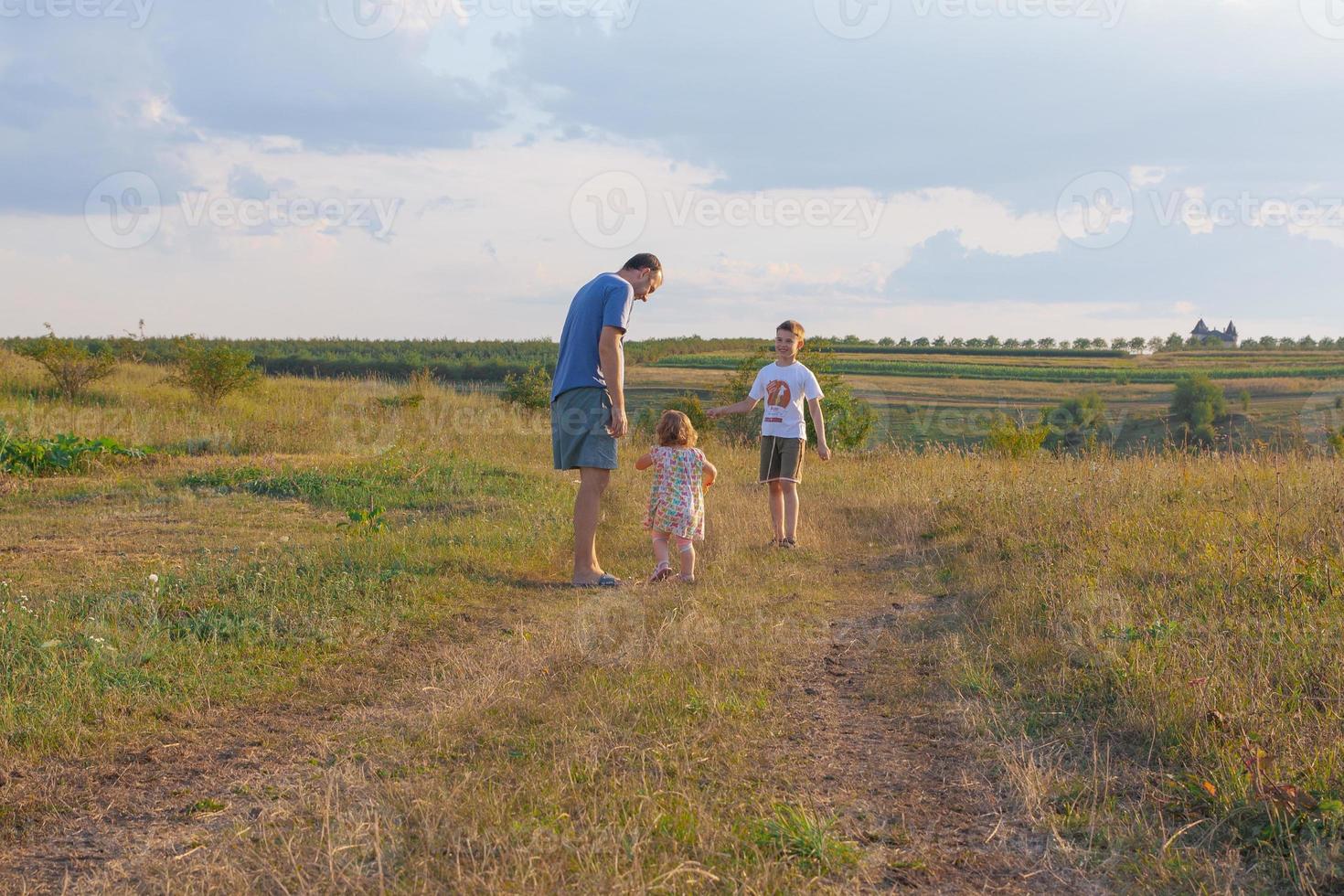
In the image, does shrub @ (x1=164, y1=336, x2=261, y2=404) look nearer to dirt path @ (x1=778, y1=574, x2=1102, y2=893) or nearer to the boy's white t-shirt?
the boy's white t-shirt

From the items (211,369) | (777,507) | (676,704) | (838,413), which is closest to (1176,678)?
(676,704)

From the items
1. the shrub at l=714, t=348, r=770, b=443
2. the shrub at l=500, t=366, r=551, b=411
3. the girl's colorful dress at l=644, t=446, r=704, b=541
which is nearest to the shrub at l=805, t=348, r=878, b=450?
the shrub at l=714, t=348, r=770, b=443

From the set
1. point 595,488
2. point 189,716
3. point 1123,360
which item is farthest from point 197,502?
point 1123,360

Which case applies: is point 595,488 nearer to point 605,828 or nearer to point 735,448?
point 605,828

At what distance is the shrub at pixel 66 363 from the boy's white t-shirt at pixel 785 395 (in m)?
14.6

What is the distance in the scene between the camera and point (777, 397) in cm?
843

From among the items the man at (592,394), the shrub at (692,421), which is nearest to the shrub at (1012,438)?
the shrub at (692,421)

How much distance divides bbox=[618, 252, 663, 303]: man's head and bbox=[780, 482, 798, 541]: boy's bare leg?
2.49 metres

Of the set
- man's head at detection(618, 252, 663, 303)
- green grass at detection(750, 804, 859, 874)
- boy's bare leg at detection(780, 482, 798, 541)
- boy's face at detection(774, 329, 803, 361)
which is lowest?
green grass at detection(750, 804, 859, 874)

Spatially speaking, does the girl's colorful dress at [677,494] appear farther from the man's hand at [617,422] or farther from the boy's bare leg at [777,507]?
the boy's bare leg at [777,507]

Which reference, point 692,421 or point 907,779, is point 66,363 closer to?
point 692,421

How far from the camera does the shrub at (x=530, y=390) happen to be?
21.4 meters

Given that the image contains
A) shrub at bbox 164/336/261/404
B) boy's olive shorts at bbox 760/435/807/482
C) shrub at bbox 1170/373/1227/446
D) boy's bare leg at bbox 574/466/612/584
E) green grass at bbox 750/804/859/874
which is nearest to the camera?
green grass at bbox 750/804/859/874

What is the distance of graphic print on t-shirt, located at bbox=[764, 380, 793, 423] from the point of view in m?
8.40
